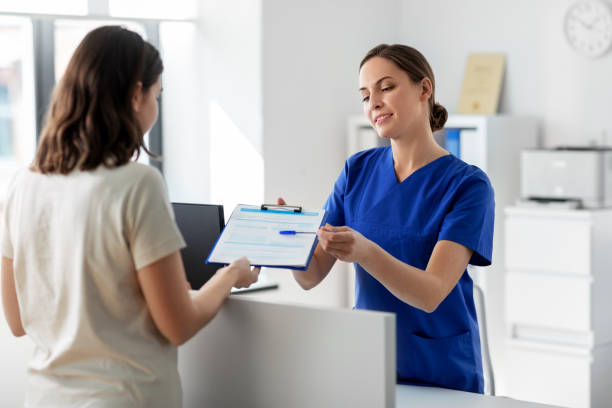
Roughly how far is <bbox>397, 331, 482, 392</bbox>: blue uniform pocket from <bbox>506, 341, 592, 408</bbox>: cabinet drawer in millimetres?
1984

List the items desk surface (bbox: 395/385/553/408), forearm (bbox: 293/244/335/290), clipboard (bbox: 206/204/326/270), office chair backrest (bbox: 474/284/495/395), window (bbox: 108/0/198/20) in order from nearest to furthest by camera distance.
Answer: clipboard (bbox: 206/204/326/270) → desk surface (bbox: 395/385/553/408) → forearm (bbox: 293/244/335/290) → office chair backrest (bbox: 474/284/495/395) → window (bbox: 108/0/198/20)

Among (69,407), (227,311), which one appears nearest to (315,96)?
(227,311)

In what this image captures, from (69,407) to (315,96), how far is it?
3.12m

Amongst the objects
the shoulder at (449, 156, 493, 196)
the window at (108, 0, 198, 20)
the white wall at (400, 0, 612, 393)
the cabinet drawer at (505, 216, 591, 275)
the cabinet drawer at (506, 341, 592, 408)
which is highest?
the window at (108, 0, 198, 20)

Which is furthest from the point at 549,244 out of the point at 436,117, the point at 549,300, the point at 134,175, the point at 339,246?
the point at 134,175

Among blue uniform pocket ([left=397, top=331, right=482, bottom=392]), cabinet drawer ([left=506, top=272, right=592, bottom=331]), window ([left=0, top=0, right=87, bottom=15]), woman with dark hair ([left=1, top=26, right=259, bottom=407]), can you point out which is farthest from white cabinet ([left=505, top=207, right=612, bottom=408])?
woman with dark hair ([left=1, top=26, right=259, bottom=407])

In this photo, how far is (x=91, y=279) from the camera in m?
1.36

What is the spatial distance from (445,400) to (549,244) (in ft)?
6.98

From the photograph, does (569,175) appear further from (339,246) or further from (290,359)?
(290,359)

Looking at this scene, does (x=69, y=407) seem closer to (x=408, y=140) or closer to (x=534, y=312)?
(x=408, y=140)

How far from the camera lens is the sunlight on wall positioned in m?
4.11

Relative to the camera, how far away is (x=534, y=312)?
3.85 metres

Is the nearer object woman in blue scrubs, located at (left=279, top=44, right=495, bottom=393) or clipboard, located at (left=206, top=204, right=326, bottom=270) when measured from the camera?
clipboard, located at (left=206, top=204, right=326, bottom=270)

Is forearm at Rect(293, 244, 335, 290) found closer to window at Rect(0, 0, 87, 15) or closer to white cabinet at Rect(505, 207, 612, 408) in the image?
white cabinet at Rect(505, 207, 612, 408)
